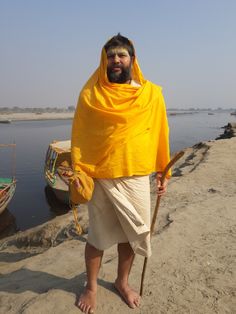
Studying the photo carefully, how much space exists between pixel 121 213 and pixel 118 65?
3.86 ft

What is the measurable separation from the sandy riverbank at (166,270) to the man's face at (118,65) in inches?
77.7

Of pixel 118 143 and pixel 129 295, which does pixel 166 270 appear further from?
pixel 118 143

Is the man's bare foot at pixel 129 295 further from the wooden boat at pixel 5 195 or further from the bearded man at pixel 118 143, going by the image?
the wooden boat at pixel 5 195

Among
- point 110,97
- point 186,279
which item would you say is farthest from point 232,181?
point 110,97

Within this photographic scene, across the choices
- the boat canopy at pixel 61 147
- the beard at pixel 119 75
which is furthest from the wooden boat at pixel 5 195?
the beard at pixel 119 75

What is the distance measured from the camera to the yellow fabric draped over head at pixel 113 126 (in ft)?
8.04

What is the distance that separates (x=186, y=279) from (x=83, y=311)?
1082 millimetres

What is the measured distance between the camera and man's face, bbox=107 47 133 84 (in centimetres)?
252

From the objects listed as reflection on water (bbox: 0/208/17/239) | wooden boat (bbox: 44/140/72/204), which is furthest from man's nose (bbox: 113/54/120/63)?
wooden boat (bbox: 44/140/72/204)

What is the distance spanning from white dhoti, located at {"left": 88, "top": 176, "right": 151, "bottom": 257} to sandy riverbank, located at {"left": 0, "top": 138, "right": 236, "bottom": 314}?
24.8 inches

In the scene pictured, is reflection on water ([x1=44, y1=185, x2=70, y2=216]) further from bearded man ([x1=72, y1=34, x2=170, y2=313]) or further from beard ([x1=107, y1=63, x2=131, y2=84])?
beard ([x1=107, y1=63, x2=131, y2=84])

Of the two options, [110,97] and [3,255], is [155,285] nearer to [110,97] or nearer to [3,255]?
[110,97]

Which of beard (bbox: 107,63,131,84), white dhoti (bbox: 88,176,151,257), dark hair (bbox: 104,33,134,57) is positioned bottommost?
white dhoti (bbox: 88,176,151,257)

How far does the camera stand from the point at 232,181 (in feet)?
24.8
